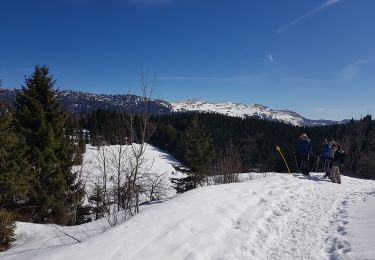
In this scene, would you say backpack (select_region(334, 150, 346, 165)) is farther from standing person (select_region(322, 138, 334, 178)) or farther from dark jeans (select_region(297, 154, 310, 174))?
dark jeans (select_region(297, 154, 310, 174))

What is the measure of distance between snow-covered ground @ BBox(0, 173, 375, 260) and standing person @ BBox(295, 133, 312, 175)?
6846 mm

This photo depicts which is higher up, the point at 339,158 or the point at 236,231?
the point at 339,158

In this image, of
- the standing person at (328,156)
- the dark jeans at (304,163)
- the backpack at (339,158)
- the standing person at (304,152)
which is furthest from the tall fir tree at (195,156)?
the backpack at (339,158)

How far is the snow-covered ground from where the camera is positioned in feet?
20.3

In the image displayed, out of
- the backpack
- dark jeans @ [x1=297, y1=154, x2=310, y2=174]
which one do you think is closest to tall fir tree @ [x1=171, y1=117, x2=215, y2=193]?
dark jeans @ [x1=297, y1=154, x2=310, y2=174]

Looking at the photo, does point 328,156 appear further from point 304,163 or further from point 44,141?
point 44,141

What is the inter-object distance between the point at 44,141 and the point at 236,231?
1429cm

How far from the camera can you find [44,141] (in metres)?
18.6

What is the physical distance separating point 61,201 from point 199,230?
14.0 metres

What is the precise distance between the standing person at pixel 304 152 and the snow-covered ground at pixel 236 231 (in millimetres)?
6846

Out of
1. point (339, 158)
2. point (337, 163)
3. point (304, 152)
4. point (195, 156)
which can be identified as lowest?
point (195, 156)

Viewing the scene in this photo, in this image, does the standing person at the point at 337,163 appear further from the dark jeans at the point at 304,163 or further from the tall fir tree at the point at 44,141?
the tall fir tree at the point at 44,141

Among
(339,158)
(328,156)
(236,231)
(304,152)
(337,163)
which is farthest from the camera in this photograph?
(304,152)

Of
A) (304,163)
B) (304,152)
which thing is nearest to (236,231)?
(304,163)
